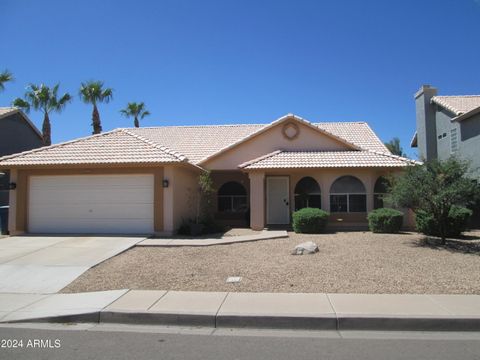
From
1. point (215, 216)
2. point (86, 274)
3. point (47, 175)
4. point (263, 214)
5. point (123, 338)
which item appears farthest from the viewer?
point (215, 216)

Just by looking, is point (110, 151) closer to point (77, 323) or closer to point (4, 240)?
point (4, 240)

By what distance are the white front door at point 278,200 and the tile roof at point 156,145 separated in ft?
9.72

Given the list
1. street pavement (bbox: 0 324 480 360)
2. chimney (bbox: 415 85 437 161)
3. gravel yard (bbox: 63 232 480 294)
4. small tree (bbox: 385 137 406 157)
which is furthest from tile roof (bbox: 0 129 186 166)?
small tree (bbox: 385 137 406 157)

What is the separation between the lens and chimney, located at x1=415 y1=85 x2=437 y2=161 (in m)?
24.0

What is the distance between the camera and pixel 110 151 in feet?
53.3

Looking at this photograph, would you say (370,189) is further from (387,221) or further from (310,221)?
(310,221)

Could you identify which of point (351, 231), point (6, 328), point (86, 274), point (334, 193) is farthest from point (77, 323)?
point (334, 193)

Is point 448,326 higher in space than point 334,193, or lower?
lower

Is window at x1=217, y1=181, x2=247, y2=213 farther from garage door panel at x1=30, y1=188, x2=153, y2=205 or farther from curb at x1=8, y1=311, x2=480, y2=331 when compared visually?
curb at x1=8, y1=311, x2=480, y2=331

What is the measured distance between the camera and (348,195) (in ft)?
58.4

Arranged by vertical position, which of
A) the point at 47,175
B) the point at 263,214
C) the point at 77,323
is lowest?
the point at 77,323

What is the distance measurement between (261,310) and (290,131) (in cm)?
1449

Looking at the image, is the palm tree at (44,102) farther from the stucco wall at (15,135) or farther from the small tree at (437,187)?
the small tree at (437,187)

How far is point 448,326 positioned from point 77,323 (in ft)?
18.1
